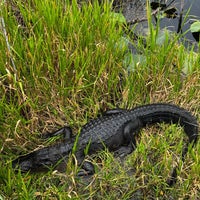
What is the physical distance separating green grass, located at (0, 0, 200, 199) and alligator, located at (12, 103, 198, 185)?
0.25 feet

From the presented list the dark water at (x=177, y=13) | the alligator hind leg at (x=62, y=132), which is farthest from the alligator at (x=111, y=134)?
the dark water at (x=177, y=13)

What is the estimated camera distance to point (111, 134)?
11.4 feet

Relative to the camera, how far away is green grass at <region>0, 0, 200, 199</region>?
310 cm

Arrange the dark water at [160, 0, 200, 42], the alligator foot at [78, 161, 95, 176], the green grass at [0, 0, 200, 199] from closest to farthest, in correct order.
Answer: the green grass at [0, 0, 200, 199], the alligator foot at [78, 161, 95, 176], the dark water at [160, 0, 200, 42]

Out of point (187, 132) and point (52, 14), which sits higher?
point (52, 14)

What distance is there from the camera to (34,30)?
3.61 m

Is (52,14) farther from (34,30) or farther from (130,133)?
(130,133)

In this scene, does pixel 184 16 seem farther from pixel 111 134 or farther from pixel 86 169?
pixel 86 169

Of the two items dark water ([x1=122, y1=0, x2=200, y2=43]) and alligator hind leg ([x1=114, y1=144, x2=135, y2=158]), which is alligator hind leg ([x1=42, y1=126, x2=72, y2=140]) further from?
dark water ([x1=122, y1=0, x2=200, y2=43])

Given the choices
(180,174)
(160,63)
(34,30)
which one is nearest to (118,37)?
(160,63)

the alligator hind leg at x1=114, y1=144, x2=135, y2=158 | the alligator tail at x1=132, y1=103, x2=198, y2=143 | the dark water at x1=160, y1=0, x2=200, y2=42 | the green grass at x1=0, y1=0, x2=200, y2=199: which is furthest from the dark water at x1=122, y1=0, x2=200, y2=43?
the alligator hind leg at x1=114, y1=144, x2=135, y2=158

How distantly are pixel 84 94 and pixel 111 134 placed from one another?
0.41 metres

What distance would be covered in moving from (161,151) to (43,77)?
1060 millimetres

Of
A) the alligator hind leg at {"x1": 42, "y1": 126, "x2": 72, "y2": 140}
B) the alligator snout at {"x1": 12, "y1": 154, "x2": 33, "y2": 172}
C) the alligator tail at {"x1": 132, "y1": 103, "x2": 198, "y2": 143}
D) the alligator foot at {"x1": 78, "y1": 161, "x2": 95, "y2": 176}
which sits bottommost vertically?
the alligator foot at {"x1": 78, "y1": 161, "x2": 95, "y2": 176}
